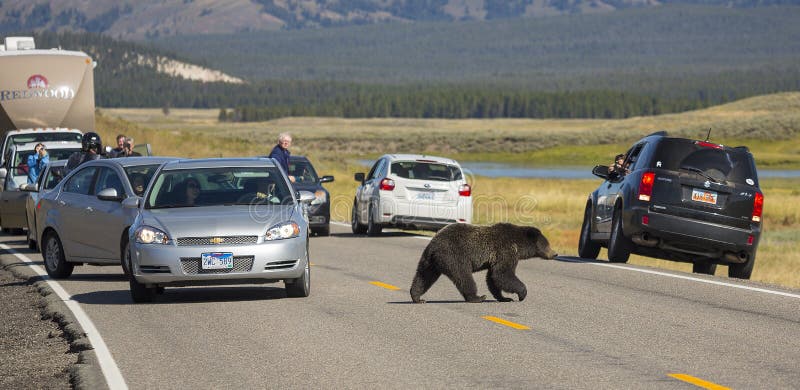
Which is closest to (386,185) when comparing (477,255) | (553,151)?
(477,255)

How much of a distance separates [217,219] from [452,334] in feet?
11.0

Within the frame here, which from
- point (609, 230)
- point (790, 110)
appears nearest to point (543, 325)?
point (609, 230)

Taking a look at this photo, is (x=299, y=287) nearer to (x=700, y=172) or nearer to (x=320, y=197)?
(x=700, y=172)

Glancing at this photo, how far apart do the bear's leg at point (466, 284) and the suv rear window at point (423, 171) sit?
460 inches

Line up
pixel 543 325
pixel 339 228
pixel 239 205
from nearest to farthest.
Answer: pixel 543 325, pixel 239 205, pixel 339 228

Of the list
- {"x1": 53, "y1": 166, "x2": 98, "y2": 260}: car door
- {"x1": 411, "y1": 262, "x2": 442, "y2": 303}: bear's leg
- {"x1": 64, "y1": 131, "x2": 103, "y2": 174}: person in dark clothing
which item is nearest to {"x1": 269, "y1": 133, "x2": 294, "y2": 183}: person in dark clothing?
{"x1": 64, "y1": 131, "x2": 103, "y2": 174}: person in dark clothing

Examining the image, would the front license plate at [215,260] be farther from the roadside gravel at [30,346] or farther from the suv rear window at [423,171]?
the suv rear window at [423,171]

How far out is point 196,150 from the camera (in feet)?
228

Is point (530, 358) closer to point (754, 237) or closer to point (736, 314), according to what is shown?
point (736, 314)

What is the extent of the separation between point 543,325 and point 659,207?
627cm

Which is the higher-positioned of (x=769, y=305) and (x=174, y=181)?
(x=174, y=181)

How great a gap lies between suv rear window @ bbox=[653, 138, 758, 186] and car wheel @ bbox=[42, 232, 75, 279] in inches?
309

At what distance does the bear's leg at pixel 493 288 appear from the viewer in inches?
558

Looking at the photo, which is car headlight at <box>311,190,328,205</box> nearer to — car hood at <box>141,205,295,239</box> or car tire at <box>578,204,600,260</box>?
car tire at <box>578,204,600,260</box>
